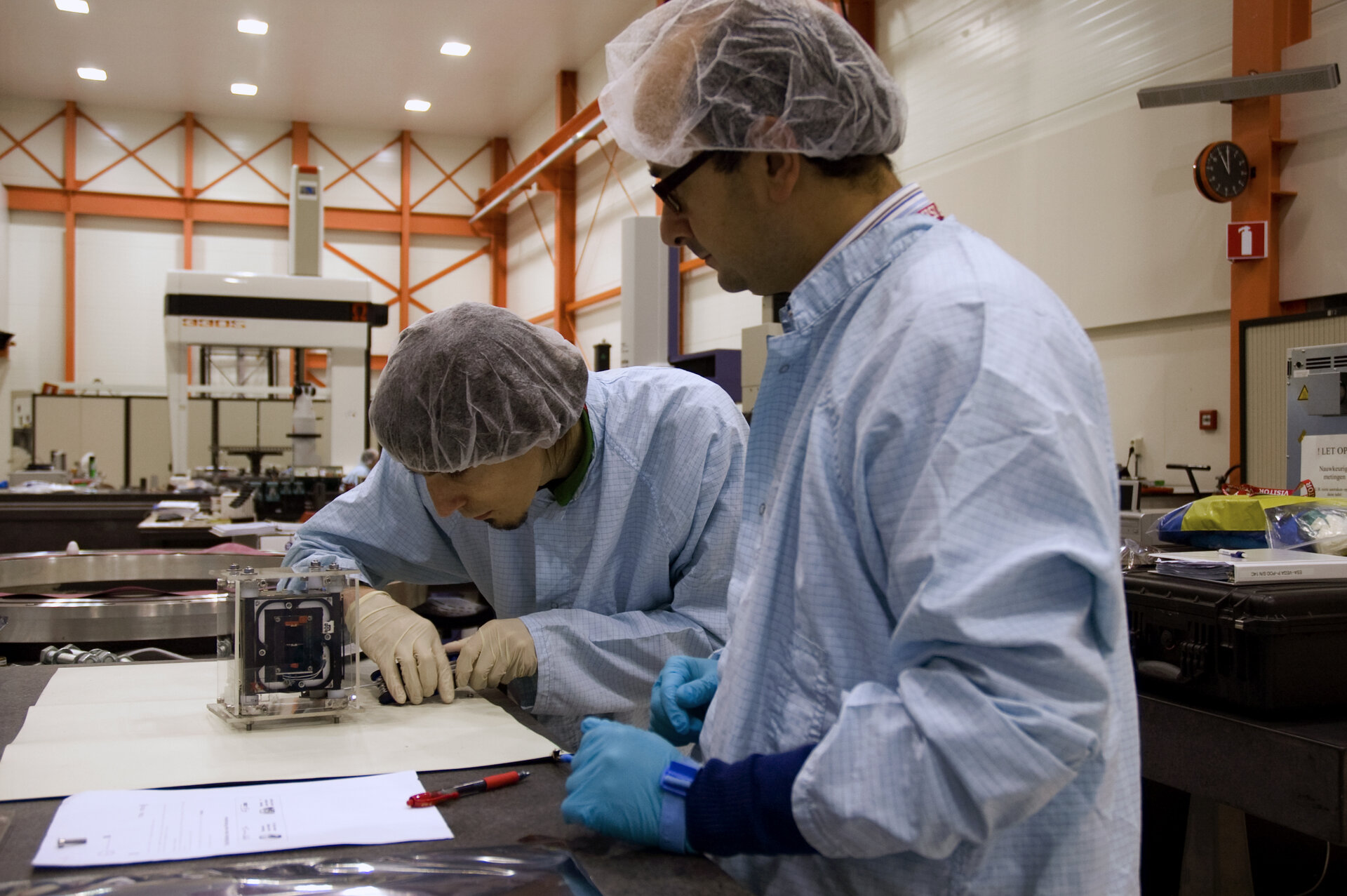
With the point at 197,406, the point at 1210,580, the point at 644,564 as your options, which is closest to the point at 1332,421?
the point at 1210,580

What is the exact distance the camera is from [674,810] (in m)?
0.71

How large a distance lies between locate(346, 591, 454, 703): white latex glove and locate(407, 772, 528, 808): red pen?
0.30 m

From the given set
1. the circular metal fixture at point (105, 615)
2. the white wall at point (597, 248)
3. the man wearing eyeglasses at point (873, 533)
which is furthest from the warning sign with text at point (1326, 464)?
the white wall at point (597, 248)

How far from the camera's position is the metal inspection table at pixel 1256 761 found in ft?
3.91

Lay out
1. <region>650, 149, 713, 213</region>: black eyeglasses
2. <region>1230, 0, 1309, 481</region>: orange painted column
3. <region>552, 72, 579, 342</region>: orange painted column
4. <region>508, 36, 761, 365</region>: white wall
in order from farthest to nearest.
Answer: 1. <region>552, 72, 579, 342</region>: orange painted column
2. <region>508, 36, 761, 365</region>: white wall
3. <region>1230, 0, 1309, 481</region>: orange painted column
4. <region>650, 149, 713, 213</region>: black eyeglasses

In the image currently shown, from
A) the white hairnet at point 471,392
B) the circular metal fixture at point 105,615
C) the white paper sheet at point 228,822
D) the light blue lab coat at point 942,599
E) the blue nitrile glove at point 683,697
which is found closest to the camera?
the light blue lab coat at point 942,599

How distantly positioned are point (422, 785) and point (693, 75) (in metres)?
0.67

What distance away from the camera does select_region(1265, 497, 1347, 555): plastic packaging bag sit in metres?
1.56

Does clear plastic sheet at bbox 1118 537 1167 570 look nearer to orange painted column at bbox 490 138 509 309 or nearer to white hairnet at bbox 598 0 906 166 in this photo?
white hairnet at bbox 598 0 906 166

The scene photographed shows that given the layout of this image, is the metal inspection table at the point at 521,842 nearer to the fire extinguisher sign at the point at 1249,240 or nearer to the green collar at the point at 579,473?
the green collar at the point at 579,473

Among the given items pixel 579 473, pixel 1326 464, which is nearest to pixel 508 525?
pixel 579 473

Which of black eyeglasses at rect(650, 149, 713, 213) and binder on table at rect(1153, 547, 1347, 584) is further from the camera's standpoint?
binder on table at rect(1153, 547, 1347, 584)

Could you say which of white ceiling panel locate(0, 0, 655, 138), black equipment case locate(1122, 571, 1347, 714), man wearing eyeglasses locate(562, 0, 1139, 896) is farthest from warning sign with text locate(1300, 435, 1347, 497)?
white ceiling panel locate(0, 0, 655, 138)

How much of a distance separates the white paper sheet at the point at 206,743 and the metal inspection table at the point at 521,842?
43 mm
